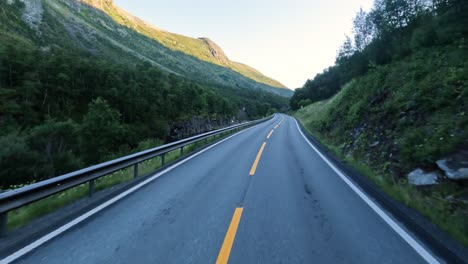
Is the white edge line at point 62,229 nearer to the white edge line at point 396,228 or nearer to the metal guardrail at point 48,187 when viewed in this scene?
the metal guardrail at point 48,187

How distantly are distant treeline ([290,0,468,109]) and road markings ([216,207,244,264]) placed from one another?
41.0 ft

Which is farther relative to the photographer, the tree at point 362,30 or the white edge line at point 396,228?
the tree at point 362,30

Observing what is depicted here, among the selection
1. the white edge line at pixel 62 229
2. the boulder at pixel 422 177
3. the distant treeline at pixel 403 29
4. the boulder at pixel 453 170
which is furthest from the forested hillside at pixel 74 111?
the boulder at pixel 453 170

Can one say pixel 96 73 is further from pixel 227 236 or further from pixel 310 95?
pixel 310 95

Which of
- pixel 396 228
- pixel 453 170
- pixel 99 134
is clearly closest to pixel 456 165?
pixel 453 170

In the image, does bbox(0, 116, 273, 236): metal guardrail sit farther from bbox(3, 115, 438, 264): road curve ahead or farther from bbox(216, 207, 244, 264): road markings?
bbox(216, 207, 244, 264): road markings

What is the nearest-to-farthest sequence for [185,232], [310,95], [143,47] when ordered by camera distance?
[185,232], [310,95], [143,47]

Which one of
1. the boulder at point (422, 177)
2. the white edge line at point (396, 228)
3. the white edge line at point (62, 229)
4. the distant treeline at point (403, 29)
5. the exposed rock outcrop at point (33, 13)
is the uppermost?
the exposed rock outcrop at point (33, 13)

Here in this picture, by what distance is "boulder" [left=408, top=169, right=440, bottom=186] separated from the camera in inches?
188

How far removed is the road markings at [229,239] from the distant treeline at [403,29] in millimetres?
12493

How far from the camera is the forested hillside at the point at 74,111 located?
26625 mm

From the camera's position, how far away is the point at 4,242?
3145 mm

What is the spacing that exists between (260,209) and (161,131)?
47926mm

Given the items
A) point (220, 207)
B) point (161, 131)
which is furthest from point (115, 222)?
point (161, 131)
